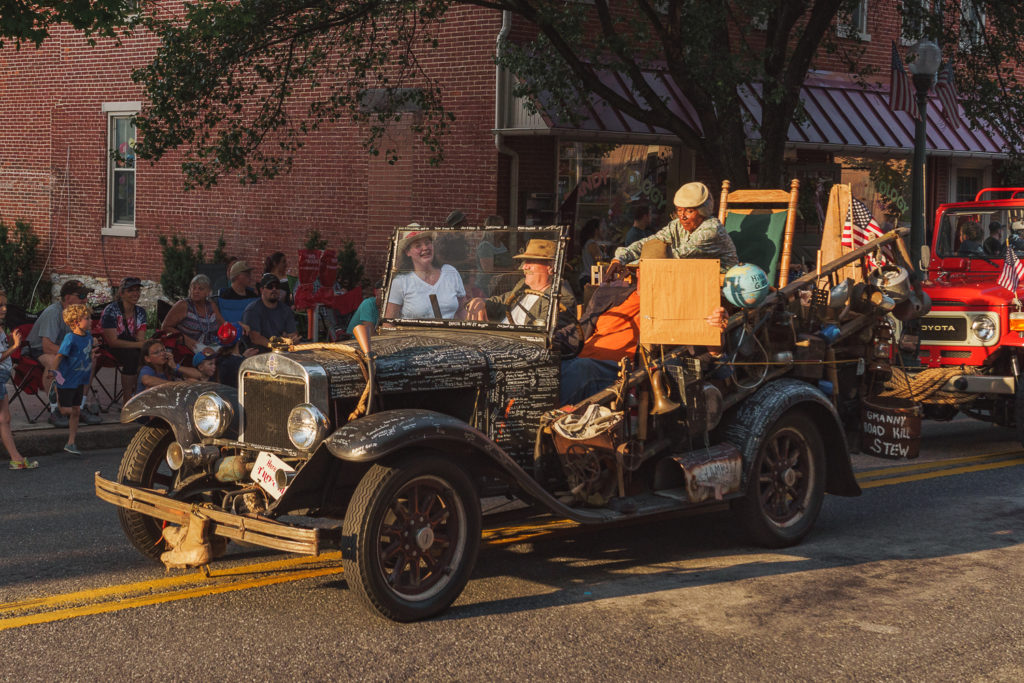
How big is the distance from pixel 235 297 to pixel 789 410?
744 cm

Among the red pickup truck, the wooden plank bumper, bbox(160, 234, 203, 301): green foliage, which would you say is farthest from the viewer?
bbox(160, 234, 203, 301): green foliage

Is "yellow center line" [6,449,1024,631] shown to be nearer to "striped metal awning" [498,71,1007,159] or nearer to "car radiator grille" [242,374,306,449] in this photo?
"car radiator grille" [242,374,306,449]

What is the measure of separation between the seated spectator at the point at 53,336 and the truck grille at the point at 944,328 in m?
7.99

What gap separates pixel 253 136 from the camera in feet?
52.8

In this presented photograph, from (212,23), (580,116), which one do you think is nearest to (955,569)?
(580,116)

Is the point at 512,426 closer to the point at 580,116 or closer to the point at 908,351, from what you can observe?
the point at 908,351

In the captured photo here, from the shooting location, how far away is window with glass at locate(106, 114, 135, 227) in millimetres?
23484

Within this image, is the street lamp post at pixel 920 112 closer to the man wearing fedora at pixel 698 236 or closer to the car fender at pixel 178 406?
the man wearing fedora at pixel 698 236

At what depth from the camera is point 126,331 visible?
12.6 meters

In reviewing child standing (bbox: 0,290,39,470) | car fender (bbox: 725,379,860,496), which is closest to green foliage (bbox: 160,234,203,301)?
child standing (bbox: 0,290,39,470)

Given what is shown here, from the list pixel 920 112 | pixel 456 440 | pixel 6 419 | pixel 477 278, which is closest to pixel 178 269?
pixel 6 419

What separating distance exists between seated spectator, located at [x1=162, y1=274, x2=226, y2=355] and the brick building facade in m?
6.25

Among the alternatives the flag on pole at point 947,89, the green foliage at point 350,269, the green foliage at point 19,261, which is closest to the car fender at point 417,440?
the green foliage at point 350,269

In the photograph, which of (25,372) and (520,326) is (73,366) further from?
(520,326)
